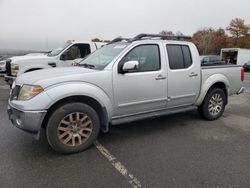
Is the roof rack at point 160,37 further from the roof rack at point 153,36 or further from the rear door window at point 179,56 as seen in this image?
the rear door window at point 179,56

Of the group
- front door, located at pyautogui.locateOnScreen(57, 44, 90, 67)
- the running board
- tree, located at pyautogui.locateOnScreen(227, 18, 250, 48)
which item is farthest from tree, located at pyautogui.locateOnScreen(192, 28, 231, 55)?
the running board

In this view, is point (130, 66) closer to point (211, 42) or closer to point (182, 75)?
point (182, 75)

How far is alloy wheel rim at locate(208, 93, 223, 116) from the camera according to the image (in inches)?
220

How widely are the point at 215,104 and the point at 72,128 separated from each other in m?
3.55

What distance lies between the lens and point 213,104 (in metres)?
5.63

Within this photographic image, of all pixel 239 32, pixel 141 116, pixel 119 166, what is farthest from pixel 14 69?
pixel 239 32

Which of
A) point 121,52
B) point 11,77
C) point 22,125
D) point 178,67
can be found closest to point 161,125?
point 178,67

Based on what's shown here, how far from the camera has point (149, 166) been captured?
3.38 metres

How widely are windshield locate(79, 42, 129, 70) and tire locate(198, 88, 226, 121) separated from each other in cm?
239

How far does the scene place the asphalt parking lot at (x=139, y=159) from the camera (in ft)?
9.89

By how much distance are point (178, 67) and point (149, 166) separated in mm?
2287

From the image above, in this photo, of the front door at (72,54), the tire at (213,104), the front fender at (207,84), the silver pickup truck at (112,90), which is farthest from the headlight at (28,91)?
the front door at (72,54)

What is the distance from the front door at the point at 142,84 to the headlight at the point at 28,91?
1.23m

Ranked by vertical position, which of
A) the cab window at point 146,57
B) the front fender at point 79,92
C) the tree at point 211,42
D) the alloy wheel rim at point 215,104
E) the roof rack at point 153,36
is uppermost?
the tree at point 211,42
